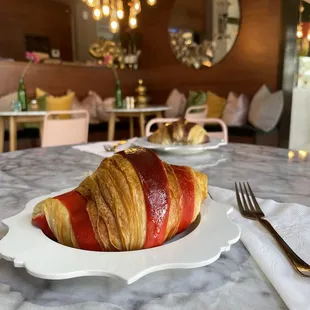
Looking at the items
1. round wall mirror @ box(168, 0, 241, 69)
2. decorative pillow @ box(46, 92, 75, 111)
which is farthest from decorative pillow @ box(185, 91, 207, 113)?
decorative pillow @ box(46, 92, 75, 111)

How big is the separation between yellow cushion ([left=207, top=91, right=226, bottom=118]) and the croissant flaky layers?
4172mm

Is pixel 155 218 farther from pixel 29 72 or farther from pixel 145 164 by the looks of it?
pixel 29 72

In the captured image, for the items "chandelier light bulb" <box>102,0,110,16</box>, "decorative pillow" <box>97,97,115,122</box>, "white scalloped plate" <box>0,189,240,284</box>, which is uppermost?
"chandelier light bulb" <box>102,0,110,16</box>

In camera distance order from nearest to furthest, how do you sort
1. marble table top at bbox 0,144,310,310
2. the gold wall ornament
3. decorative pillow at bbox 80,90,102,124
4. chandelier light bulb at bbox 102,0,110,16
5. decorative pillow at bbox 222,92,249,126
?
1. marble table top at bbox 0,144,310,310
2. chandelier light bulb at bbox 102,0,110,16
3. decorative pillow at bbox 222,92,249,126
4. decorative pillow at bbox 80,90,102,124
5. the gold wall ornament

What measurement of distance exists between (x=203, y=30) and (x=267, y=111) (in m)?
1.79

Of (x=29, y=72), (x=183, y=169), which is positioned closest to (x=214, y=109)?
(x=29, y=72)

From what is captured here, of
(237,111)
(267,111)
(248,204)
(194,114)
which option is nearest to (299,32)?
(267,111)

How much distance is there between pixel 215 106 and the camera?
4.55 metres

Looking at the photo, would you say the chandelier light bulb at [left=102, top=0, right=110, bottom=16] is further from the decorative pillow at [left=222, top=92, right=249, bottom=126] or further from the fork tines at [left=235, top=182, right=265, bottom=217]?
the fork tines at [left=235, top=182, right=265, bottom=217]

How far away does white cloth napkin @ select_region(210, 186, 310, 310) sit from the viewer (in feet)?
1.15

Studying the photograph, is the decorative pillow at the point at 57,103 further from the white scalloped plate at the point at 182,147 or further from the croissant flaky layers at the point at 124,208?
the croissant flaky layers at the point at 124,208

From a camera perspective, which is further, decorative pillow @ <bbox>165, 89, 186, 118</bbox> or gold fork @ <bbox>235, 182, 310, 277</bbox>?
decorative pillow @ <bbox>165, 89, 186, 118</bbox>

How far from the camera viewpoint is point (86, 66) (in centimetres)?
522

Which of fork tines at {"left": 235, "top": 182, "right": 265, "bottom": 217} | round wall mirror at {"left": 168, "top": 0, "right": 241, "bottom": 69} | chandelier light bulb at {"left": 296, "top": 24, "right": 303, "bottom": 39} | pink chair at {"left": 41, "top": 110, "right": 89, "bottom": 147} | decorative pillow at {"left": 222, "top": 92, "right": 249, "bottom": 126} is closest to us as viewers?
fork tines at {"left": 235, "top": 182, "right": 265, "bottom": 217}
